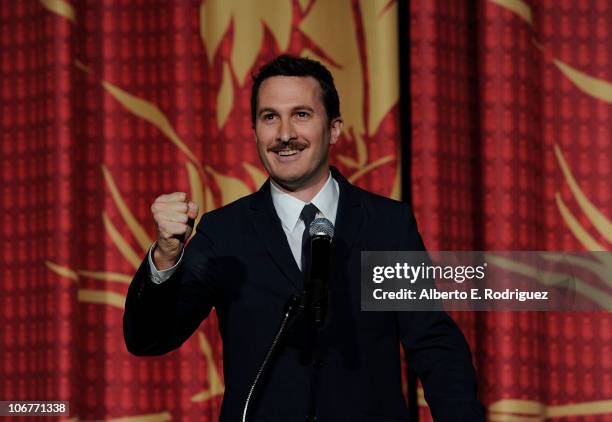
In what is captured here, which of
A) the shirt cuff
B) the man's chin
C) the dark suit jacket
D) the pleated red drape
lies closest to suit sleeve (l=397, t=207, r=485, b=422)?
the dark suit jacket

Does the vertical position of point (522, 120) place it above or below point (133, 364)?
above

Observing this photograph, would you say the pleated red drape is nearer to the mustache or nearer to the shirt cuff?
the mustache

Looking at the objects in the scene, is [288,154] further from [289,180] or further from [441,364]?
[441,364]

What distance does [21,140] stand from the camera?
2.61 metres

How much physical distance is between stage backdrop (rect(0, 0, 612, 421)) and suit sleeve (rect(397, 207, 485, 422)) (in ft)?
3.49

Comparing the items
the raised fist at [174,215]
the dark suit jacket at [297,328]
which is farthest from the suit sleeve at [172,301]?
the raised fist at [174,215]

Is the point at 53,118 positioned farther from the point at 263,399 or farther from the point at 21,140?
the point at 263,399

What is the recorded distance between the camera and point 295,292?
1.36 m

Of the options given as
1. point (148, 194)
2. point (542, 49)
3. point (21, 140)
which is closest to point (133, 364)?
point (148, 194)

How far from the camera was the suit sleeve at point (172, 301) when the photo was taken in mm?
1269

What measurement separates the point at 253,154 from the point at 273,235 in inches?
43.8

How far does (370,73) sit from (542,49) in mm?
487

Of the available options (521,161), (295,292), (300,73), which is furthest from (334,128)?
(521,161)

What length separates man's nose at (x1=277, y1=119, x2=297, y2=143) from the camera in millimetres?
1468
